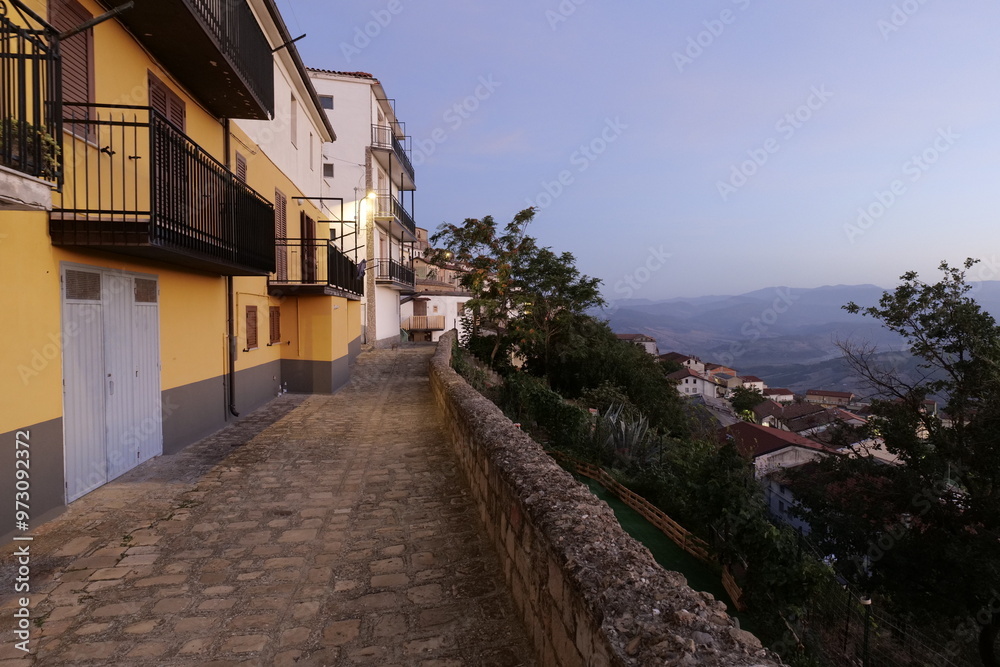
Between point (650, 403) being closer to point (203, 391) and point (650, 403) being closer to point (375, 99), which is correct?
point (375, 99)

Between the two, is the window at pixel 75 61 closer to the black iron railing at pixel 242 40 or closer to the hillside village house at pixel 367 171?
the black iron railing at pixel 242 40

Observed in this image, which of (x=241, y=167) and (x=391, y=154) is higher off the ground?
(x=391, y=154)

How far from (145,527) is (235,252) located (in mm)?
4463

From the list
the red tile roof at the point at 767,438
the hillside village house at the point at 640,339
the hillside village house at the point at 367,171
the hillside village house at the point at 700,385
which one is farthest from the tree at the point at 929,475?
the hillside village house at the point at 700,385

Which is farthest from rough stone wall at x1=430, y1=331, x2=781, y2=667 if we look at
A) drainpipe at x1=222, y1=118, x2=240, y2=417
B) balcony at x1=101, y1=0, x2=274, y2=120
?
drainpipe at x1=222, y1=118, x2=240, y2=417

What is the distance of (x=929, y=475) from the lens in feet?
43.8

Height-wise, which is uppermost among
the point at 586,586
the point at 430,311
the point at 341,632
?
the point at 430,311

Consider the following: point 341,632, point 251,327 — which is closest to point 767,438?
point 251,327

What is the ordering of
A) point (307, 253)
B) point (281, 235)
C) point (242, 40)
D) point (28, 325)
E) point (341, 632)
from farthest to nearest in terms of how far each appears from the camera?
point (307, 253) < point (281, 235) < point (242, 40) < point (28, 325) < point (341, 632)

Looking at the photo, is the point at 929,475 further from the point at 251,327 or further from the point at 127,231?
the point at 127,231

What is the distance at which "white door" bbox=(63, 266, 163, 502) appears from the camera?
5352mm

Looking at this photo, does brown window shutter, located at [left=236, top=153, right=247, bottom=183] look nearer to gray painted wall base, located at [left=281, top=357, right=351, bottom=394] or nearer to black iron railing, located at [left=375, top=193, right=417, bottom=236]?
gray painted wall base, located at [left=281, top=357, right=351, bottom=394]

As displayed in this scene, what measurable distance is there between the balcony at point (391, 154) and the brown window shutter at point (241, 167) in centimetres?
1518

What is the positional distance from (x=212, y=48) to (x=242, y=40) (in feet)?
5.42
